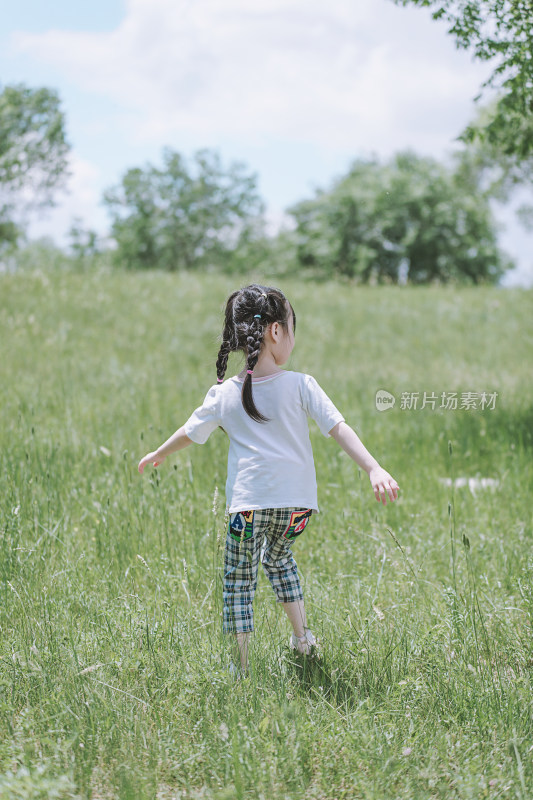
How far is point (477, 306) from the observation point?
14828mm

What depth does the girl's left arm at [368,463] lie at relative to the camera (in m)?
2.86

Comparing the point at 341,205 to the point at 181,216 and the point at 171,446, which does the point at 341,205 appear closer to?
the point at 181,216

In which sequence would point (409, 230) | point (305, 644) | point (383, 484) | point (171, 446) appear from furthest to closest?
1. point (409, 230)
2. point (171, 446)
3. point (305, 644)
4. point (383, 484)

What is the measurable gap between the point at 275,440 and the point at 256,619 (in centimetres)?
94

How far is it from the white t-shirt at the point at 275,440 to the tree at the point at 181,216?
1634 inches

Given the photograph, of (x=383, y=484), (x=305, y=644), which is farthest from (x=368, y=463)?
(x=305, y=644)

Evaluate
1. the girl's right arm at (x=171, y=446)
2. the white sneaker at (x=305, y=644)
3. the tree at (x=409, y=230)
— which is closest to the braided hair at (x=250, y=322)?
the girl's right arm at (x=171, y=446)

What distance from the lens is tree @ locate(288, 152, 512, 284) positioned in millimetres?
32312

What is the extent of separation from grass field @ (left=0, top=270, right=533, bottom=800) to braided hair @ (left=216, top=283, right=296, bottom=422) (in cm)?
14

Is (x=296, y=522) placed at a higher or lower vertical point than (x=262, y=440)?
lower

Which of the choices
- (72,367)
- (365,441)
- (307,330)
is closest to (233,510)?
(365,441)

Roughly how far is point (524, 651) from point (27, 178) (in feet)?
41.0

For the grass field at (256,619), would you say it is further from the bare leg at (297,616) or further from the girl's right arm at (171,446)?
the girl's right arm at (171,446)

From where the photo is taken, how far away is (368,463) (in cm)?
293
